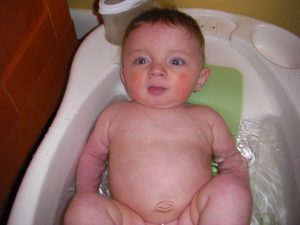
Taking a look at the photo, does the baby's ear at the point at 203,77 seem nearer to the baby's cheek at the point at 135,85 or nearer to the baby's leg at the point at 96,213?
the baby's cheek at the point at 135,85

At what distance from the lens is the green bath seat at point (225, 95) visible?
877 mm

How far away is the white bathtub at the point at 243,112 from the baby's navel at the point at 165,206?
201 mm

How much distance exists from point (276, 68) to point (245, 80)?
0.09m

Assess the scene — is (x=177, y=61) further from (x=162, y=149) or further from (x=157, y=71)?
(x=162, y=149)

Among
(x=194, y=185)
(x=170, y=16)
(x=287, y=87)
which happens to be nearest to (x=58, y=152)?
(x=194, y=185)

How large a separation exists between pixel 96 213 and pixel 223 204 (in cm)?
22

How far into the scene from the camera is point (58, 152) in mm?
715

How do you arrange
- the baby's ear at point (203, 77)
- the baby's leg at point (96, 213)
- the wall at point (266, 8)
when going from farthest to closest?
the wall at point (266, 8) < the baby's ear at point (203, 77) < the baby's leg at point (96, 213)

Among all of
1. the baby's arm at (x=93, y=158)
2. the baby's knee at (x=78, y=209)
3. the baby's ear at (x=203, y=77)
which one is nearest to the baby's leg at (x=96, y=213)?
the baby's knee at (x=78, y=209)

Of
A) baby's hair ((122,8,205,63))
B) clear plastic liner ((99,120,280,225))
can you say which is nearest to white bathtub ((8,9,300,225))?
clear plastic liner ((99,120,280,225))

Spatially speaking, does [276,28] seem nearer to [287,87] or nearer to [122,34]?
[287,87]

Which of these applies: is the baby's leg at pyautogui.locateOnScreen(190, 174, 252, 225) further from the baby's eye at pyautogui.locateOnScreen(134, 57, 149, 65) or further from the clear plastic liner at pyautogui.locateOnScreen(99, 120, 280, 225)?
the baby's eye at pyautogui.locateOnScreen(134, 57, 149, 65)

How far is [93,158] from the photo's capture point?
0.81m

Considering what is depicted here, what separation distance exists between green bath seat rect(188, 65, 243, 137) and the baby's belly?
0.18 meters
